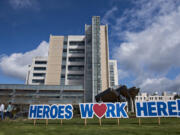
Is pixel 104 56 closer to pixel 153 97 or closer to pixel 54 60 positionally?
pixel 54 60

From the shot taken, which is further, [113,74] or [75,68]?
[113,74]

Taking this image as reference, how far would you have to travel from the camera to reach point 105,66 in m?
69.4

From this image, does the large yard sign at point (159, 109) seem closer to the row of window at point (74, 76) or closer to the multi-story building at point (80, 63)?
the multi-story building at point (80, 63)

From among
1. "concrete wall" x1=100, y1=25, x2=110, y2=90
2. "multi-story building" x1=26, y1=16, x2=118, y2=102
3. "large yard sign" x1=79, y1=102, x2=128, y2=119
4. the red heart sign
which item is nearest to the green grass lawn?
"large yard sign" x1=79, y1=102, x2=128, y2=119

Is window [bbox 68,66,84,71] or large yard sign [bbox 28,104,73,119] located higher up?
window [bbox 68,66,84,71]

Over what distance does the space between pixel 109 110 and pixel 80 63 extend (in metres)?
60.8

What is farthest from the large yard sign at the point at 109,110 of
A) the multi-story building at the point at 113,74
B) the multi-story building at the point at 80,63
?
the multi-story building at the point at 113,74

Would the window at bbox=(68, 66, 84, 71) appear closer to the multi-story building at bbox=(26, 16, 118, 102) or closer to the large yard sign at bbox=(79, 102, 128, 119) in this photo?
the multi-story building at bbox=(26, 16, 118, 102)

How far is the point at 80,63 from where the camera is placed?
72938mm

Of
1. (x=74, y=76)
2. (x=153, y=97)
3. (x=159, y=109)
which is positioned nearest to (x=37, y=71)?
(x=74, y=76)

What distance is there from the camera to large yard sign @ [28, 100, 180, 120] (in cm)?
1183

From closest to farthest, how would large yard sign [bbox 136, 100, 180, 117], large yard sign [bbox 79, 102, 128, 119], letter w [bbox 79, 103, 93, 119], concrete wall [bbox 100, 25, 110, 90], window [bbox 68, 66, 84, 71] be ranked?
large yard sign [bbox 136, 100, 180, 117], large yard sign [bbox 79, 102, 128, 119], letter w [bbox 79, 103, 93, 119], concrete wall [bbox 100, 25, 110, 90], window [bbox 68, 66, 84, 71]

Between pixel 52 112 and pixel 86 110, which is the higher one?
pixel 86 110

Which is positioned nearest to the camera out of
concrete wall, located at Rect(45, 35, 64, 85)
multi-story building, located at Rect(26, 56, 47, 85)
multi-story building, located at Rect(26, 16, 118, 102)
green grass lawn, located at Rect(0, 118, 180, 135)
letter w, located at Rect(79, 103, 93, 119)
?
green grass lawn, located at Rect(0, 118, 180, 135)
